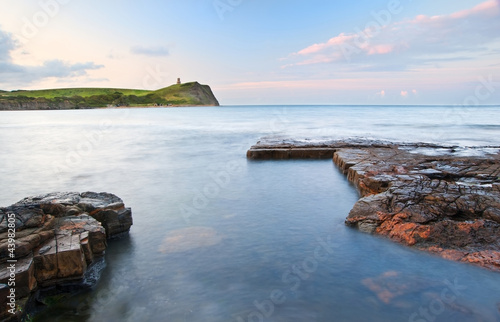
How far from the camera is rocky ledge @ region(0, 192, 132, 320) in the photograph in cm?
440

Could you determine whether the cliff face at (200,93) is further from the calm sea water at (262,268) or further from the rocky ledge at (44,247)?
the rocky ledge at (44,247)

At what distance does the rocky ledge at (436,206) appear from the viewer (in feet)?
19.9

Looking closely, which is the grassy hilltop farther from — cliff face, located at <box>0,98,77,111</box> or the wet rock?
the wet rock

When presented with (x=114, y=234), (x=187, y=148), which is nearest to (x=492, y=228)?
(x=114, y=234)

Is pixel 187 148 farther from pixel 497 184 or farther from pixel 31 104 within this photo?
pixel 31 104

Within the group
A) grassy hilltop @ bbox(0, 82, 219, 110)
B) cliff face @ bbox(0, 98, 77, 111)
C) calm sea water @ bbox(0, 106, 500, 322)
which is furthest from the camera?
grassy hilltop @ bbox(0, 82, 219, 110)

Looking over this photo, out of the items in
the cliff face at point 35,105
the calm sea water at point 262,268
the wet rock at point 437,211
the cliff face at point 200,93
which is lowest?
the calm sea water at point 262,268

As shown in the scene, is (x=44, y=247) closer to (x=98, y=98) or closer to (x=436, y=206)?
(x=436, y=206)

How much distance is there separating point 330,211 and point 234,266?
3.80 m

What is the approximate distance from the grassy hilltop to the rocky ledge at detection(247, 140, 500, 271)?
13160cm

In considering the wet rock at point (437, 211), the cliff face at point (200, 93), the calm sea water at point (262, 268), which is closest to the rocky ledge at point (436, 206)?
the wet rock at point (437, 211)

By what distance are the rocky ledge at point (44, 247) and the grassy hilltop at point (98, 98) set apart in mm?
129905

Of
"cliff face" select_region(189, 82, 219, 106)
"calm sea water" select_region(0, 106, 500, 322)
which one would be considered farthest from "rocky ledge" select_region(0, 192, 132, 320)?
"cliff face" select_region(189, 82, 219, 106)

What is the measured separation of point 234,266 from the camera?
235 inches
